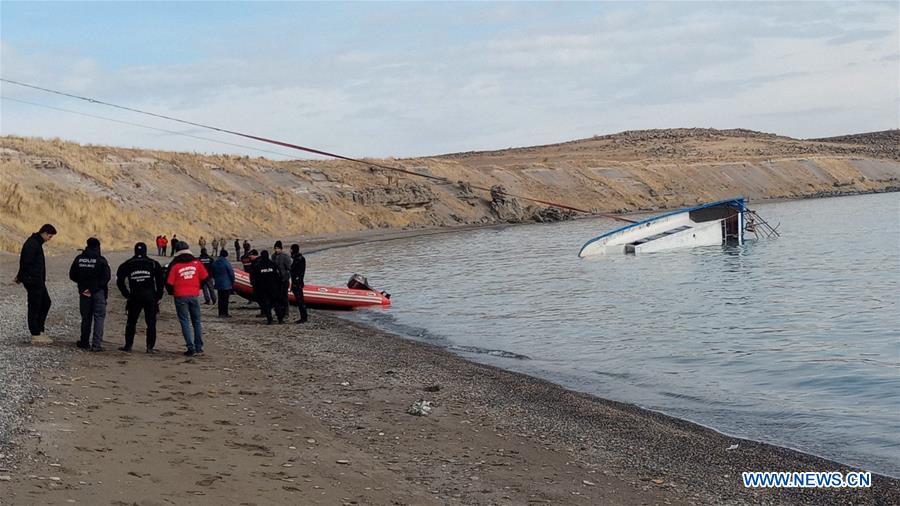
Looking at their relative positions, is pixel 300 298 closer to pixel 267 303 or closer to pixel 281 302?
pixel 281 302

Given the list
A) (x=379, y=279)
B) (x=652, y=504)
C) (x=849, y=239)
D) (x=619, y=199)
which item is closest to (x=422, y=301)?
(x=379, y=279)

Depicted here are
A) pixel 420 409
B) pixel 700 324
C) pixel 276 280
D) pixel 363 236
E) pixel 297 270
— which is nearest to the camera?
pixel 420 409

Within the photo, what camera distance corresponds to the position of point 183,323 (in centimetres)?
1392

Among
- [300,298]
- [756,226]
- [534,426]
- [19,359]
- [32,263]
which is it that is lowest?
[534,426]

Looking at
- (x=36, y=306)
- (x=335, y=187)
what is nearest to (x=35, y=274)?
(x=36, y=306)

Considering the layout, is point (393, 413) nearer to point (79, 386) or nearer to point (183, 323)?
point (79, 386)

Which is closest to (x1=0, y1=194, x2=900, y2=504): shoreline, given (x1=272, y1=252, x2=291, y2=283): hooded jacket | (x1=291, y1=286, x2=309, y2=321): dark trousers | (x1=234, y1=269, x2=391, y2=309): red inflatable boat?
(x1=291, y1=286, x2=309, y2=321): dark trousers

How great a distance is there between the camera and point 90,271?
13461mm

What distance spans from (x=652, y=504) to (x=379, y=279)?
24905 millimetres

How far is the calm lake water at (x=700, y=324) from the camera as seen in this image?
12.1m

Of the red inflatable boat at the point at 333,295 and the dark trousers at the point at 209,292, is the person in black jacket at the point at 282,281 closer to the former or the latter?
the red inflatable boat at the point at 333,295

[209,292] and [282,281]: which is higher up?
[282,281]

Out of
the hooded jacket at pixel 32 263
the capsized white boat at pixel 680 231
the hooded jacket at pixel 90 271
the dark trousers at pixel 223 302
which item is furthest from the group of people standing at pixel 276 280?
the capsized white boat at pixel 680 231

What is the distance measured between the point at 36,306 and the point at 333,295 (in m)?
10.2
